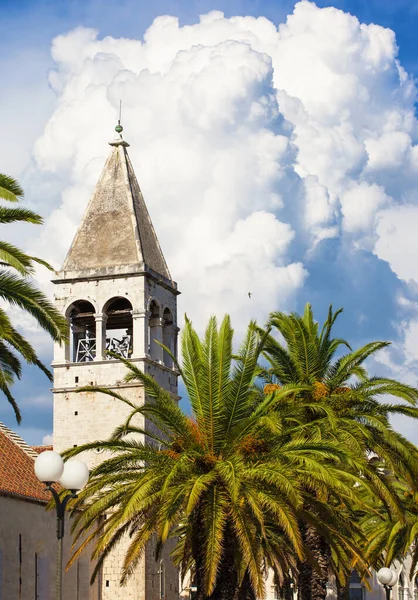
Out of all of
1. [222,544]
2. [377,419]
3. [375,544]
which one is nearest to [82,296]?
[375,544]

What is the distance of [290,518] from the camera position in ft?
89.6

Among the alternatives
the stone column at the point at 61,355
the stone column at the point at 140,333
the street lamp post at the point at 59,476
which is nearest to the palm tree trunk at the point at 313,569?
the stone column at the point at 140,333

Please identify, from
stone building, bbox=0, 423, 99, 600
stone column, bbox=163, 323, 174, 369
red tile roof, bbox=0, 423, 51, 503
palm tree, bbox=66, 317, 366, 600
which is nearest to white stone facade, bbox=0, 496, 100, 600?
stone building, bbox=0, 423, 99, 600

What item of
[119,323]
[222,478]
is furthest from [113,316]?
[222,478]

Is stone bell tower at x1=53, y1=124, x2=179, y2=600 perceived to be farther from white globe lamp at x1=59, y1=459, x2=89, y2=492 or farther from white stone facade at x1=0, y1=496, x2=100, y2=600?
white globe lamp at x1=59, y1=459, x2=89, y2=492

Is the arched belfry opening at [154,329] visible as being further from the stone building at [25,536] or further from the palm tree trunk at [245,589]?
the palm tree trunk at [245,589]

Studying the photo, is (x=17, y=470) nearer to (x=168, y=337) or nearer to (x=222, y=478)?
(x=168, y=337)

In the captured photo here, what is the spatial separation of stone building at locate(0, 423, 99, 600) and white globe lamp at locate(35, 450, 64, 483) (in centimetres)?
1695

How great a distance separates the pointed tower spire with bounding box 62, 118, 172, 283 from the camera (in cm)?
4916

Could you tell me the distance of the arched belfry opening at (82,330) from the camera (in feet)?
162

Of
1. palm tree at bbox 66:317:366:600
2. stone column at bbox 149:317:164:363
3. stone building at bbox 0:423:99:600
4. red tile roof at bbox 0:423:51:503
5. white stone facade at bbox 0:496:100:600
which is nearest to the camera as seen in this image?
palm tree at bbox 66:317:366:600

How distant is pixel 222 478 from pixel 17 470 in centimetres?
1383

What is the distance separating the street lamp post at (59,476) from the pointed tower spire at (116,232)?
28.1 metres

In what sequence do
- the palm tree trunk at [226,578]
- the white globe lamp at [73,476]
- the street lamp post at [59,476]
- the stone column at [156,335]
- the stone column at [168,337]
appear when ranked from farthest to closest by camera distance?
the stone column at [168,337] < the stone column at [156,335] < the palm tree trunk at [226,578] < the white globe lamp at [73,476] < the street lamp post at [59,476]
